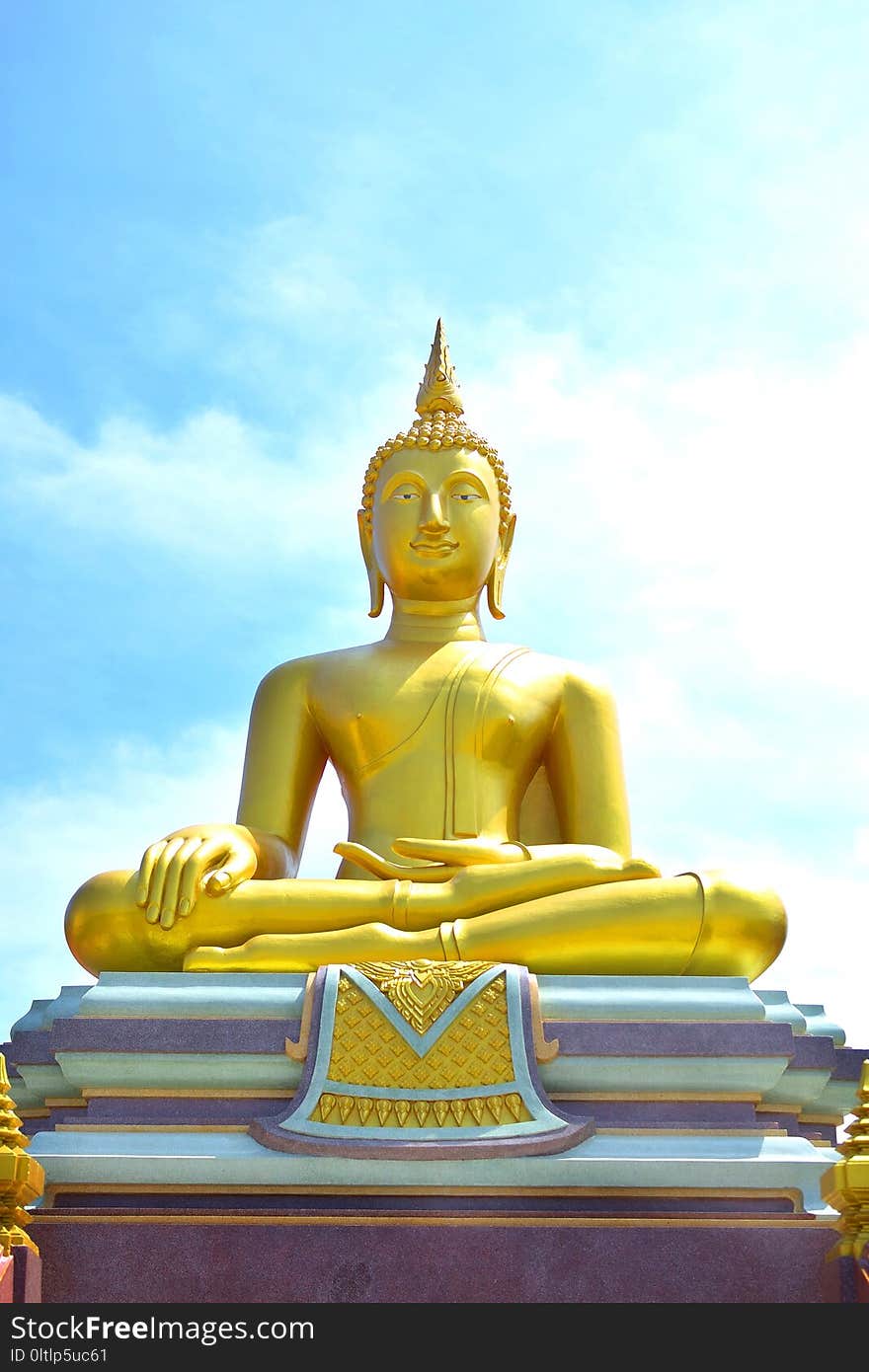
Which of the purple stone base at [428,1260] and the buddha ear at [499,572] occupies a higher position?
the buddha ear at [499,572]

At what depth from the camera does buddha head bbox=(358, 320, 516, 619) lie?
9.51 metres

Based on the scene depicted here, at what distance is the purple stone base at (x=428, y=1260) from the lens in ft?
20.4

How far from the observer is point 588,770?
8992 millimetres

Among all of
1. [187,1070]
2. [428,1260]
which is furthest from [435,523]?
[428,1260]

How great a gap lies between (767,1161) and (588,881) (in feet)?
5.06

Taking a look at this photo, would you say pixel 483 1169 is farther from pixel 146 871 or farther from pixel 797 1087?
pixel 146 871

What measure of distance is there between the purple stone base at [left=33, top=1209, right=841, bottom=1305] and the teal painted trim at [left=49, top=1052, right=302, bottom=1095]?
62 cm

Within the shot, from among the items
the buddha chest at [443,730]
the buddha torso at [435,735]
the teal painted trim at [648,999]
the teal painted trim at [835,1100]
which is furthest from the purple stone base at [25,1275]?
the buddha chest at [443,730]

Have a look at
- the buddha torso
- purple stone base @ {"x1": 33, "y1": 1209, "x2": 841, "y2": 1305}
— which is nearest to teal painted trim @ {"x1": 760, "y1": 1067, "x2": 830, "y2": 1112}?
purple stone base @ {"x1": 33, "y1": 1209, "x2": 841, "y2": 1305}

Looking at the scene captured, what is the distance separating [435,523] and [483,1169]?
3883 mm

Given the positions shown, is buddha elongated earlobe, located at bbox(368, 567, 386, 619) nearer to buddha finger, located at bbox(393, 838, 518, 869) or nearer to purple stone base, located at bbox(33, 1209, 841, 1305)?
buddha finger, located at bbox(393, 838, 518, 869)

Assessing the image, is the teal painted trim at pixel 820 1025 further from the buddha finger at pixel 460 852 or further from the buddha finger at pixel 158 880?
the buddha finger at pixel 158 880

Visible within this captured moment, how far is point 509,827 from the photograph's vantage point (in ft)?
29.2
